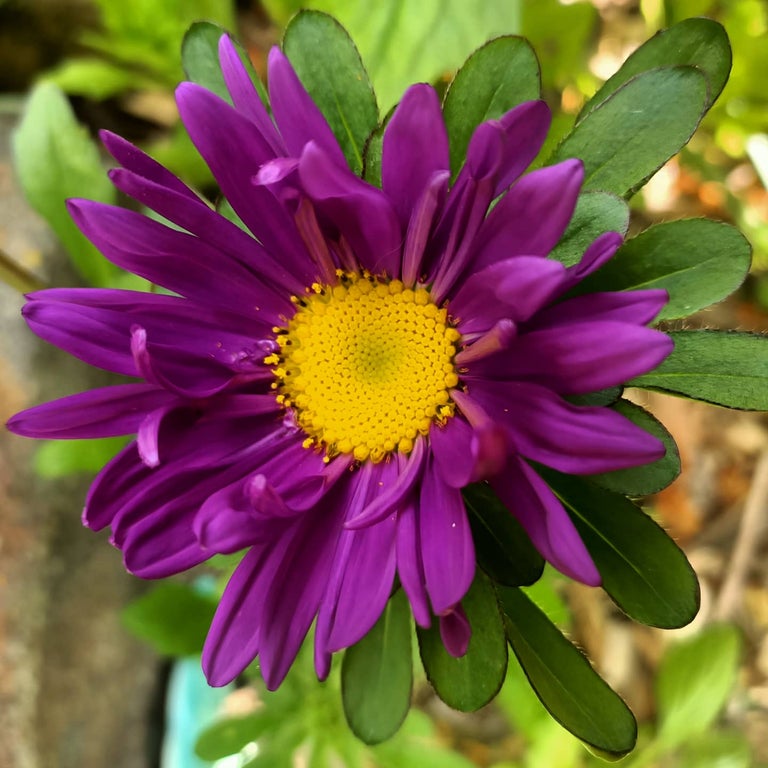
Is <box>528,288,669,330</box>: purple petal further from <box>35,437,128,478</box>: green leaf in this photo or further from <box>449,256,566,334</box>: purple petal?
<box>35,437,128,478</box>: green leaf

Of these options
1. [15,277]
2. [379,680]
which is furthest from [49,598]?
[379,680]

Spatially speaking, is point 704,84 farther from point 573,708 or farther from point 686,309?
point 573,708

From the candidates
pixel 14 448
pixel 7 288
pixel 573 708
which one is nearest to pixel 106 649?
pixel 14 448

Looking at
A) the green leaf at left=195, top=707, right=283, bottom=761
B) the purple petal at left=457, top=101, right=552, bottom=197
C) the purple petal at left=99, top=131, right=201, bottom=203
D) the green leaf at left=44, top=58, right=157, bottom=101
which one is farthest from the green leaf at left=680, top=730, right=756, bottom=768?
the green leaf at left=44, top=58, right=157, bottom=101

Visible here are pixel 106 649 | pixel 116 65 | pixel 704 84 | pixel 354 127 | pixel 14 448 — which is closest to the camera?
pixel 704 84

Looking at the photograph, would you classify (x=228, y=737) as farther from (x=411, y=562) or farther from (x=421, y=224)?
(x=421, y=224)

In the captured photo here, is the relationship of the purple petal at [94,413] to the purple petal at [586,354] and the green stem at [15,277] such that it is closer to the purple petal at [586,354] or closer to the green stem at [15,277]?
the purple petal at [586,354]

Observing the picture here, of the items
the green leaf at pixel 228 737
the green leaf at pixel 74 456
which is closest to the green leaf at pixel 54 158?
the green leaf at pixel 74 456
